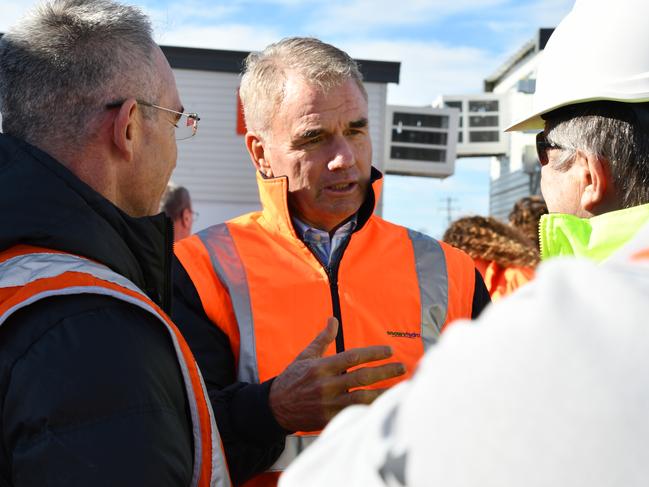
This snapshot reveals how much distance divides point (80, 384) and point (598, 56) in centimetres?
129

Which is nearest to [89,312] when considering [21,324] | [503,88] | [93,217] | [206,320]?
[21,324]

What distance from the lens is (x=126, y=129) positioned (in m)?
1.91

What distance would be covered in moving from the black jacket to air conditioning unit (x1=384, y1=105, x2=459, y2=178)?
12.4m

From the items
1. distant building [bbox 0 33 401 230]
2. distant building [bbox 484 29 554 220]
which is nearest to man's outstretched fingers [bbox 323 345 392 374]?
distant building [bbox 484 29 554 220]

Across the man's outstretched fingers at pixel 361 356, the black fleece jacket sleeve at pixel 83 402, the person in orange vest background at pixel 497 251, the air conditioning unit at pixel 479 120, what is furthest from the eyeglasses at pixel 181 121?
the air conditioning unit at pixel 479 120

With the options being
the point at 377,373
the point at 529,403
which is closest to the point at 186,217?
the point at 377,373

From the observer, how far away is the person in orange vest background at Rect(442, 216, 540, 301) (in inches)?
183

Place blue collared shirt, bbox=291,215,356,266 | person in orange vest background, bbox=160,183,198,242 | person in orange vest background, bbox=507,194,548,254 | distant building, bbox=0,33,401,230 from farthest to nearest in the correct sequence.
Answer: distant building, bbox=0,33,401,230
person in orange vest background, bbox=160,183,198,242
person in orange vest background, bbox=507,194,548,254
blue collared shirt, bbox=291,215,356,266

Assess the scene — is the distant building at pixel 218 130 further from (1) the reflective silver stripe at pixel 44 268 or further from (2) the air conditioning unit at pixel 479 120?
(1) the reflective silver stripe at pixel 44 268

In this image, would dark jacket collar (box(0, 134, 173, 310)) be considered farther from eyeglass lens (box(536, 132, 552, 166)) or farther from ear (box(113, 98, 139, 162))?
eyeglass lens (box(536, 132, 552, 166))

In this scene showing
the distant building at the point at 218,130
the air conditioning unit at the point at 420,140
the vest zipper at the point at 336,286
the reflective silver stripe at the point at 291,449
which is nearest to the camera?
the reflective silver stripe at the point at 291,449

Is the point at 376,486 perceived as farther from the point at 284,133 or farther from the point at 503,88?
the point at 503,88

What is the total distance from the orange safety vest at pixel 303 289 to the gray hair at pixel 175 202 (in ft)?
13.7

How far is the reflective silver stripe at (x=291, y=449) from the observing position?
227 cm
